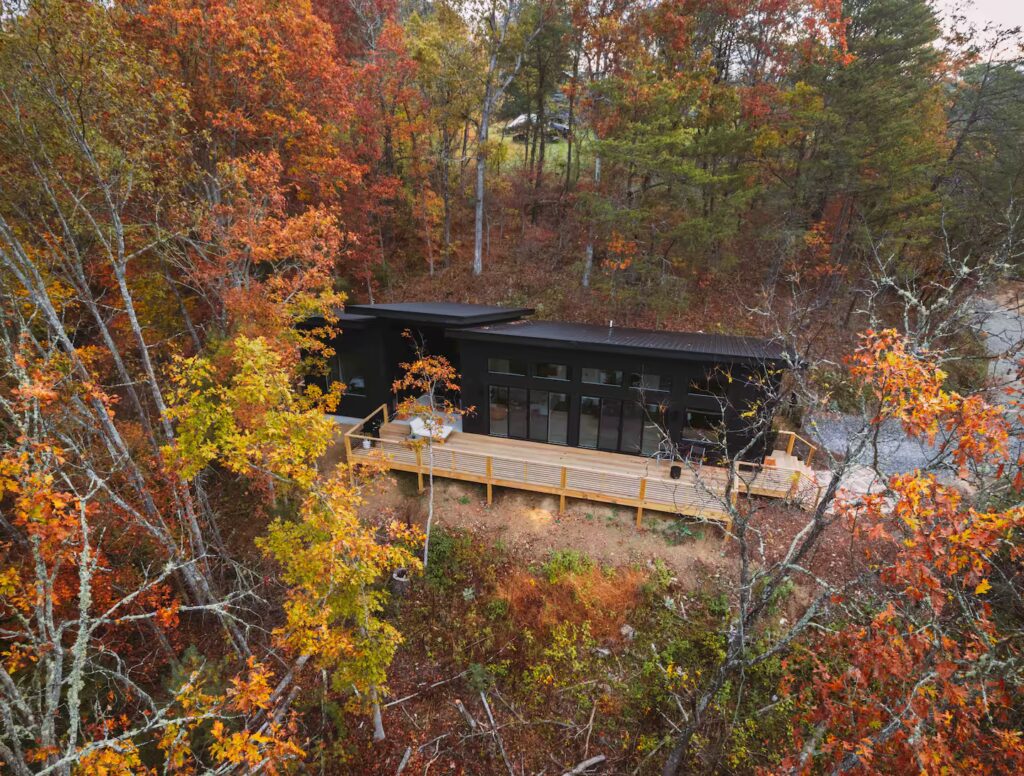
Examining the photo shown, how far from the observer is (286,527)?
763 centimetres

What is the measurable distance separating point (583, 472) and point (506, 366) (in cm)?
431

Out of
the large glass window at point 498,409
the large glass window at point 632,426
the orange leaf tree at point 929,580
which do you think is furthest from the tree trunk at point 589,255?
the orange leaf tree at point 929,580

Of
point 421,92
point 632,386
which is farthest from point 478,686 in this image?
point 421,92

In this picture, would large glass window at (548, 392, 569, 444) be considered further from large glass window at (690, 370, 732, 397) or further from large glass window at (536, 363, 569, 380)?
large glass window at (690, 370, 732, 397)

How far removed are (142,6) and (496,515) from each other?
56.1 ft

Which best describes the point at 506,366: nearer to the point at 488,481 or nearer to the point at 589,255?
the point at 488,481

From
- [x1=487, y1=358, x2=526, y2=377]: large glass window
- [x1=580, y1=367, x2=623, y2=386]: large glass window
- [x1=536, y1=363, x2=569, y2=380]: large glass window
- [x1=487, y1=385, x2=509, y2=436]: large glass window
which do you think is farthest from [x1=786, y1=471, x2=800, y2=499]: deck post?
[x1=487, y1=385, x2=509, y2=436]: large glass window

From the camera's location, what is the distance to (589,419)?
48.5ft

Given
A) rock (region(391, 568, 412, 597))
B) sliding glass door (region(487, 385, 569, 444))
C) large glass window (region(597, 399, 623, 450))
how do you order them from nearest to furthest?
1. rock (region(391, 568, 412, 597))
2. large glass window (region(597, 399, 623, 450))
3. sliding glass door (region(487, 385, 569, 444))

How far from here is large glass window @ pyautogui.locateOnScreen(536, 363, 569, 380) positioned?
14555 millimetres

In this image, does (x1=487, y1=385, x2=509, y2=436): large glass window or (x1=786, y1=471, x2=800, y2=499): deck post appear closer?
(x1=786, y1=471, x2=800, y2=499): deck post

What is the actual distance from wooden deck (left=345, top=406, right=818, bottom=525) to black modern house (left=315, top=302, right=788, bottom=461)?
56 cm

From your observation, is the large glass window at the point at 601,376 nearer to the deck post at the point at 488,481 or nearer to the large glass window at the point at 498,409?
the large glass window at the point at 498,409

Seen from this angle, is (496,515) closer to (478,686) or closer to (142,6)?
(478,686)
